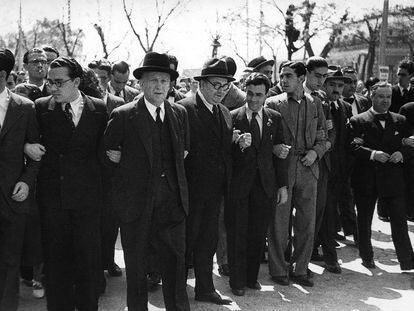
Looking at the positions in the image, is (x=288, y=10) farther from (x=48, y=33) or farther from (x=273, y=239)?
(x=48, y=33)

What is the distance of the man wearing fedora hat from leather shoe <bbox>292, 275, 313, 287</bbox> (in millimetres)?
572

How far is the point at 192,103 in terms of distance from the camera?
493cm

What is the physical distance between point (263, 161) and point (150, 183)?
61.6 inches

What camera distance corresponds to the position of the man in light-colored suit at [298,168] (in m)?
5.65

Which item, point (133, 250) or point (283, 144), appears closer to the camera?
point (133, 250)

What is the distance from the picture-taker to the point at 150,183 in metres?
4.12

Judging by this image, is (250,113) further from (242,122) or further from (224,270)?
(224,270)

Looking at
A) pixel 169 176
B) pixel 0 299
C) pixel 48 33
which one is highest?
pixel 48 33

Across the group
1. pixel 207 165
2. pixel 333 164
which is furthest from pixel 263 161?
pixel 333 164

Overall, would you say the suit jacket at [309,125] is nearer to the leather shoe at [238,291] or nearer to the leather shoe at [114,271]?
the leather shoe at [238,291]

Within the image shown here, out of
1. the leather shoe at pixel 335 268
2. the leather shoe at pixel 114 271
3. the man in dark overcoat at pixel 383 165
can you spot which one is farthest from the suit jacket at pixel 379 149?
the leather shoe at pixel 114 271

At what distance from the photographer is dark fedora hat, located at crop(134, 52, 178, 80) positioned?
4.23m

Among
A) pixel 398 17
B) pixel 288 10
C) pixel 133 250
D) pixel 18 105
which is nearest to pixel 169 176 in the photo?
pixel 133 250

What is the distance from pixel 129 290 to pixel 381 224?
5.65m
